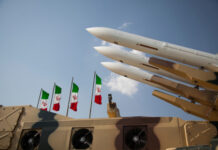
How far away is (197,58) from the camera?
1095 cm

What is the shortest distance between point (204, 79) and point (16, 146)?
27.9 ft

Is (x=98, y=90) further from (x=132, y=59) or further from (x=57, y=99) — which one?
(x=132, y=59)

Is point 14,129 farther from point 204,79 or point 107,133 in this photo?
point 204,79

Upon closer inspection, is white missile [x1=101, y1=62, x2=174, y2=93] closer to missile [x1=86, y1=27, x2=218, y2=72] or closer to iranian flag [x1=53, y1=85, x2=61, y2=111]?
missile [x1=86, y1=27, x2=218, y2=72]

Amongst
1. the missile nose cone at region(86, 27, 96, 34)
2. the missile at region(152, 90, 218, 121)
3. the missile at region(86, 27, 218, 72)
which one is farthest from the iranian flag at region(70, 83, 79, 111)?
the missile at region(152, 90, 218, 121)

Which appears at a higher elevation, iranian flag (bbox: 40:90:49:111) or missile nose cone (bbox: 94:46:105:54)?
missile nose cone (bbox: 94:46:105:54)

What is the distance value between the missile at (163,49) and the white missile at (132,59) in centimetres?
116

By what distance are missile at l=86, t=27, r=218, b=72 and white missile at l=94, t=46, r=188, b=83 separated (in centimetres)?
116

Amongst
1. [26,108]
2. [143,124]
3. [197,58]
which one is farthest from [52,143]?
[197,58]

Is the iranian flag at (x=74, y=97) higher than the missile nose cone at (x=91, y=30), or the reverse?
the missile nose cone at (x=91, y=30)

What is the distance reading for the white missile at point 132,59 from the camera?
12.9 m

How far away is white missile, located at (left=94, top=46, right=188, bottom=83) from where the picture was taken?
506 inches

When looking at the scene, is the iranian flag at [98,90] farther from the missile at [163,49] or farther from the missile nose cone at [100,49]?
the missile at [163,49]

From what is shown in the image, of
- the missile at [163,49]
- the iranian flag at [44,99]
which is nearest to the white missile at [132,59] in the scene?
the missile at [163,49]
